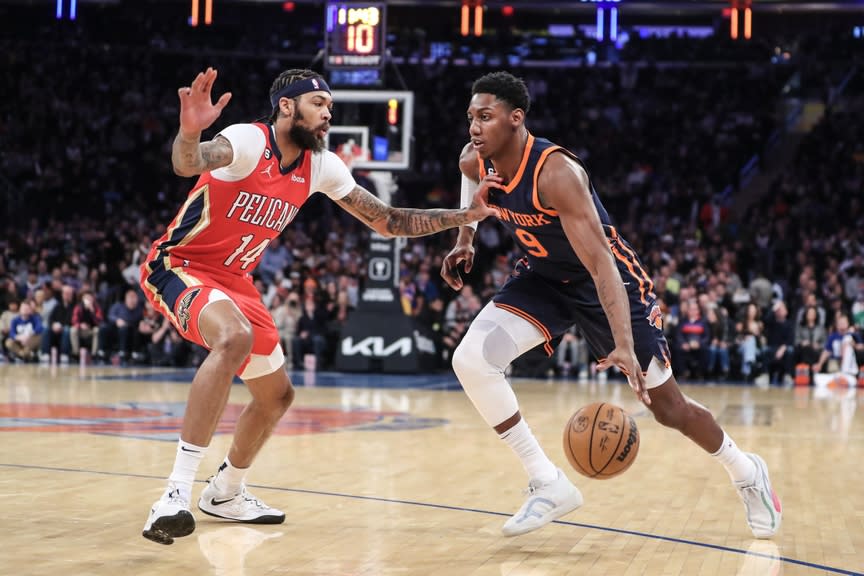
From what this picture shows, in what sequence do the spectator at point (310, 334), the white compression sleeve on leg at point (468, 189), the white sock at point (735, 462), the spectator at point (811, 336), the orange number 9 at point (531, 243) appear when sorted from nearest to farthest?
the orange number 9 at point (531, 243) → the white sock at point (735, 462) → the white compression sleeve on leg at point (468, 189) → the spectator at point (811, 336) → the spectator at point (310, 334)

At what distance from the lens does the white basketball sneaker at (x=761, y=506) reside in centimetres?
500

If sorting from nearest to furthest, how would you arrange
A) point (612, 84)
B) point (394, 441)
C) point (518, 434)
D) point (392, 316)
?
point (518, 434) < point (394, 441) < point (392, 316) < point (612, 84)

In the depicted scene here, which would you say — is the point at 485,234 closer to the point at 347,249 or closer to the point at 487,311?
the point at 347,249

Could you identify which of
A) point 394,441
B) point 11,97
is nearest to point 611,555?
point 394,441

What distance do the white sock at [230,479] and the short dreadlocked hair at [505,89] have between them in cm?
205

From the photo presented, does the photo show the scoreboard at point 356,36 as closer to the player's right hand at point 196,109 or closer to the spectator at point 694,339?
the spectator at point 694,339

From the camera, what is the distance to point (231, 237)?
5.05 meters

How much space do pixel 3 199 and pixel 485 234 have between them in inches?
406

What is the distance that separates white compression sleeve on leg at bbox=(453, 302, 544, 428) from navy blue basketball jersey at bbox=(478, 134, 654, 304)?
1.00 ft

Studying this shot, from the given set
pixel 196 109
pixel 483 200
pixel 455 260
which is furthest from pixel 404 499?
pixel 196 109

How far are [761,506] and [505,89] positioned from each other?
2.19 m

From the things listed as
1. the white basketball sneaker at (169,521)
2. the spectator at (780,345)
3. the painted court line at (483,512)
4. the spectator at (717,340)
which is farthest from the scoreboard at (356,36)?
the white basketball sneaker at (169,521)

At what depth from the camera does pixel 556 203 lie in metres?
4.77

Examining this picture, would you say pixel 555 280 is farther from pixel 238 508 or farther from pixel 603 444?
pixel 238 508
